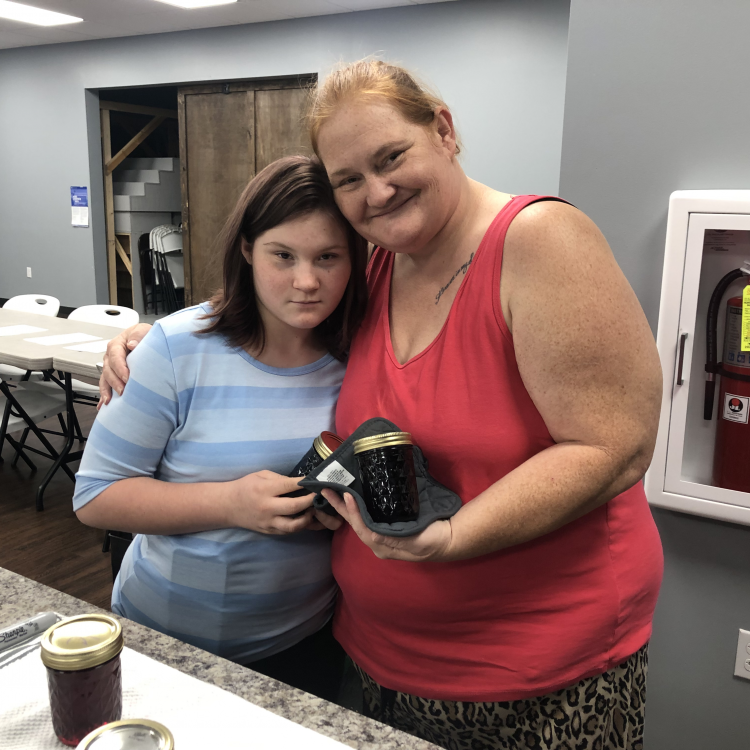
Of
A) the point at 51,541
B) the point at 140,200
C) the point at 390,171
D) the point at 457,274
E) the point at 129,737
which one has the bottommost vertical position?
the point at 51,541

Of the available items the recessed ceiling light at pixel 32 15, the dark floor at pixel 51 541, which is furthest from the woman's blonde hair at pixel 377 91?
the recessed ceiling light at pixel 32 15

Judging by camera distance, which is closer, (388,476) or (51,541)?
(388,476)

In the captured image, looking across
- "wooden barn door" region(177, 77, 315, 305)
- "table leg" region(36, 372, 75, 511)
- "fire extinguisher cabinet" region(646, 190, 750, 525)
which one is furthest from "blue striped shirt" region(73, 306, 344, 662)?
"wooden barn door" region(177, 77, 315, 305)

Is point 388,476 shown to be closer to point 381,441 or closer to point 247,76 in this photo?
point 381,441

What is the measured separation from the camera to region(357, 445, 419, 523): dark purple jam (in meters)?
0.86

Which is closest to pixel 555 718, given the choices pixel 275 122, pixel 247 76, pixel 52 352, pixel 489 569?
pixel 489 569

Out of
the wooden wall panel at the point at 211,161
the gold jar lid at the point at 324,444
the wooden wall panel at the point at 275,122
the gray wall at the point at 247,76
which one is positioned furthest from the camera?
the wooden wall panel at the point at 211,161

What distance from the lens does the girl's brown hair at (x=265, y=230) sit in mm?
1099

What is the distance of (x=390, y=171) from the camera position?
97cm

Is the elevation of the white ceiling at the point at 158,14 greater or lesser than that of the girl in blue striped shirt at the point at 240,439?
greater

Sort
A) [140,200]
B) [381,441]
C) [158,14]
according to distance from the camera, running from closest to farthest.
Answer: [381,441] → [158,14] → [140,200]

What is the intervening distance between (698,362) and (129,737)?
147 centimetres

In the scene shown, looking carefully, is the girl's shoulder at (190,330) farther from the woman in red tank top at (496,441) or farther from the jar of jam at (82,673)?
the jar of jam at (82,673)

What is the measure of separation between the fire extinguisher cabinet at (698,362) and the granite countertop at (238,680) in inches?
42.9
